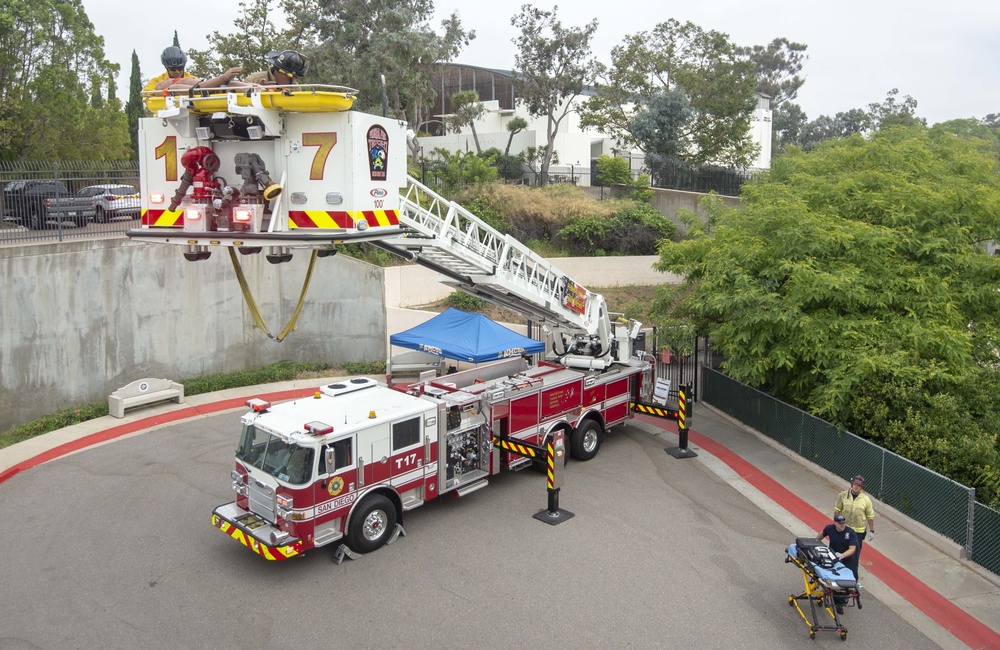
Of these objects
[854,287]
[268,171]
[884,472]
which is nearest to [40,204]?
[268,171]

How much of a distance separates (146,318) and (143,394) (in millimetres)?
2036

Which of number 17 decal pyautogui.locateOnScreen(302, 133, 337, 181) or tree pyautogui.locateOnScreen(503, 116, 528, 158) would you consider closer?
number 17 decal pyautogui.locateOnScreen(302, 133, 337, 181)

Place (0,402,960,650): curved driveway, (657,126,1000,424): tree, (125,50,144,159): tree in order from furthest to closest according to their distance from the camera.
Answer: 1. (125,50,144,159): tree
2. (657,126,1000,424): tree
3. (0,402,960,650): curved driveway

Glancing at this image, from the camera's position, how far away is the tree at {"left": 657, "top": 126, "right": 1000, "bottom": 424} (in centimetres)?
1422

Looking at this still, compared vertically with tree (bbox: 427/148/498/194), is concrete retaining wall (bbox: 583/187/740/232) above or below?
below

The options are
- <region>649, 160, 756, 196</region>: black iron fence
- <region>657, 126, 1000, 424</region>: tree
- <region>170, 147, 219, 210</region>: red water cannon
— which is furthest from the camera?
<region>649, 160, 756, 196</region>: black iron fence

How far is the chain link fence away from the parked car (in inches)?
625

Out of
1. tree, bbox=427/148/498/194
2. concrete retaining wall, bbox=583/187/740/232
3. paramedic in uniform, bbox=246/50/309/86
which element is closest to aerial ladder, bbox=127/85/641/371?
paramedic in uniform, bbox=246/50/309/86

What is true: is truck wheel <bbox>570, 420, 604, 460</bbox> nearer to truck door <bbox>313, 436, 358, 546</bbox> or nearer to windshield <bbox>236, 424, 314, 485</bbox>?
truck door <bbox>313, 436, 358, 546</bbox>

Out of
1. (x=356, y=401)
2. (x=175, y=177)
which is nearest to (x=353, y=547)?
(x=356, y=401)

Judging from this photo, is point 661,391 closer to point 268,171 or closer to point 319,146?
point 319,146

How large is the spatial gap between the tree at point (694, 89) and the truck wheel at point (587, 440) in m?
27.5

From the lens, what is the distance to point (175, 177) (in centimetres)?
1060

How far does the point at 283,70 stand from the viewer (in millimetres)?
9977
